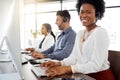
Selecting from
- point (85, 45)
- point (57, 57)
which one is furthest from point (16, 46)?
point (57, 57)

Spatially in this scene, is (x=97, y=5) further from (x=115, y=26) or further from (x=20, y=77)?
(x=115, y=26)

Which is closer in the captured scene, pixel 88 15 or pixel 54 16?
pixel 88 15

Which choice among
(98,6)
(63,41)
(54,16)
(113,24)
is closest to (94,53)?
(98,6)

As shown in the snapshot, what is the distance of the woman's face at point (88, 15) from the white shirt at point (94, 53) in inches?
3.8

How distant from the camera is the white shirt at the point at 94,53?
1390 millimetres

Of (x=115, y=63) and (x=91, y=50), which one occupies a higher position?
(x=91, y=50)

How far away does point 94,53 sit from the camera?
1.40 meters

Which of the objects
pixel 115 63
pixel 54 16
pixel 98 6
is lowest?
pixel 115 63

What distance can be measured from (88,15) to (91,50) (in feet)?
0.93

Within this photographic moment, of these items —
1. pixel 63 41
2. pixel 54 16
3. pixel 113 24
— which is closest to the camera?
pixel 63 41

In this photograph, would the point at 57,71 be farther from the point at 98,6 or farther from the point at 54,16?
the point at 54,16

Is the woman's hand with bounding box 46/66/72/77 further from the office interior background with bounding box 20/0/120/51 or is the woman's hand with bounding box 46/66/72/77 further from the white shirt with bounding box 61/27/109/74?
the office interior background with bounding box 20/0/120/51

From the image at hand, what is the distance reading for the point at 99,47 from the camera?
141cm

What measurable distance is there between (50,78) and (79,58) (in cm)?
36
